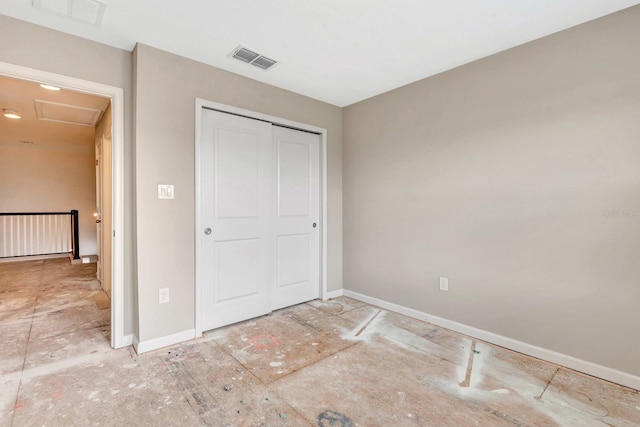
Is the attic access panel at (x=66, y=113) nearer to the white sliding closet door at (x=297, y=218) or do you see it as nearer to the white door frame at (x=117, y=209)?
the white door frame at (x=117, y=209)

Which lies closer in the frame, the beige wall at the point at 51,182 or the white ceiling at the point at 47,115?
the white ceiling at the point at 47,115

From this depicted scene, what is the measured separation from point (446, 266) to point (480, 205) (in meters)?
0.65

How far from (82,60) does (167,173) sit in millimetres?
998

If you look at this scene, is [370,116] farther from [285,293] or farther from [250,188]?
[285,293]

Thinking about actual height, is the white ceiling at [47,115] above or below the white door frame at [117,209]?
above

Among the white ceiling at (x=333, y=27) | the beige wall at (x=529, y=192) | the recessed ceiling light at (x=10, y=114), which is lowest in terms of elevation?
the beige wall at (x=529, y=192)

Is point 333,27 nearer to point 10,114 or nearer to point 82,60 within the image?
point 82,60

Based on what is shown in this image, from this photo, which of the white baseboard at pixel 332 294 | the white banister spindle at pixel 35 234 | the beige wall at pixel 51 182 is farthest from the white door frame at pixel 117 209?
the white banister spindle at pixel 35 234

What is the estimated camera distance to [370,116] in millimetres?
3480

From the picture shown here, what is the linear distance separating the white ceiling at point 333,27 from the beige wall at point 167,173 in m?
0.16

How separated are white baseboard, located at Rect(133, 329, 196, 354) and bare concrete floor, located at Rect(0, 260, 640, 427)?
0.20 ft

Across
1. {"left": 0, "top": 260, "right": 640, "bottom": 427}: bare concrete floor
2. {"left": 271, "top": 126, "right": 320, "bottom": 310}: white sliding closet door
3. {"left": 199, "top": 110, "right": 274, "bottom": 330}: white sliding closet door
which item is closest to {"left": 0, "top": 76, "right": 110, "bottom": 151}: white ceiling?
{"left": 199, "top": 110, "right": 274, "bottom": 330}: white sliding closet door

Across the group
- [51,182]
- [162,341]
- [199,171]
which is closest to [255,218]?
[199,171]

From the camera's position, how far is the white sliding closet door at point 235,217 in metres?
2.71
